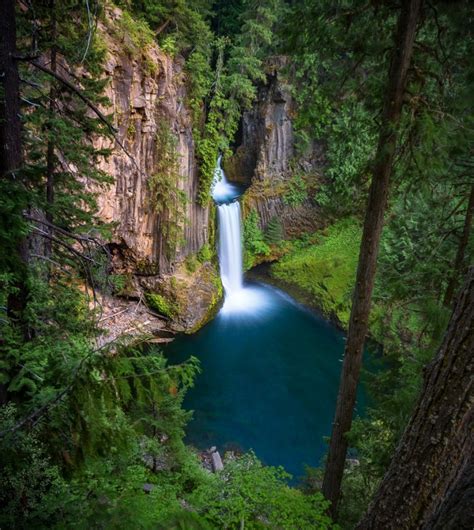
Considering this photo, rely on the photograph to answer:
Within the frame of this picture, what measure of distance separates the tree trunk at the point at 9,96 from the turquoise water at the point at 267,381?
8499 mm

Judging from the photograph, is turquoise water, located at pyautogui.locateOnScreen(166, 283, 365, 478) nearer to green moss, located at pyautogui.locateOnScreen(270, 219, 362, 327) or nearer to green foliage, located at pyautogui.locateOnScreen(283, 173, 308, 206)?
green moss, located at pyautogui.locateOnScreen(270, 219, 362, 327)

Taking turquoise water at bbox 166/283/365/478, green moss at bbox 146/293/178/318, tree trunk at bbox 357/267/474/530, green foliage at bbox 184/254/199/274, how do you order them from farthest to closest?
green foliage at bbox 184/254/199/274, green moss at bbox 146/293/178/318, turquoise water at bbox 166/283/365/478, tree trunk at bbox 357/267/474/530

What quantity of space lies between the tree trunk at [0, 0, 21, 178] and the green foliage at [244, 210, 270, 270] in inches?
659

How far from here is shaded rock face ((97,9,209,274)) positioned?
10.6 m

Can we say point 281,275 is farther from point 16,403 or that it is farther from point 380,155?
point 16,403

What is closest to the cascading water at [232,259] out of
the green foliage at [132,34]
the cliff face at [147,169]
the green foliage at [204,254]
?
the green foliage at [204,254]

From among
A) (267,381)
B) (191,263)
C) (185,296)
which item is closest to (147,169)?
(191,263)

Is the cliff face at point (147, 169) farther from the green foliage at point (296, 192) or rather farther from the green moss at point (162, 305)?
the green foliage at point (296, 192)

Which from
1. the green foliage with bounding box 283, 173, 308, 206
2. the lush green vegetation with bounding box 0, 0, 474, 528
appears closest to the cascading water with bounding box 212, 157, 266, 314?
the green foliage with bounding box 283, 173, 308, 206

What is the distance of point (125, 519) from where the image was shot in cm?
188

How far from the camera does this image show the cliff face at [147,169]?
10.5 m

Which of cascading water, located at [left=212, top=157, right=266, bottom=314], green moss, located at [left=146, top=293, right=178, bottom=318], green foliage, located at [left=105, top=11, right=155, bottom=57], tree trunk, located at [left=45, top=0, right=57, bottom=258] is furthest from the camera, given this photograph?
cascading water, located at [left=212, top=157, right=266, bottom=314]

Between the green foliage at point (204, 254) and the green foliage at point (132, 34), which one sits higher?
the green foliage at point (132, 34)

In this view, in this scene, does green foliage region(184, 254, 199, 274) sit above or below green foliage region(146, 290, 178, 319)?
above
